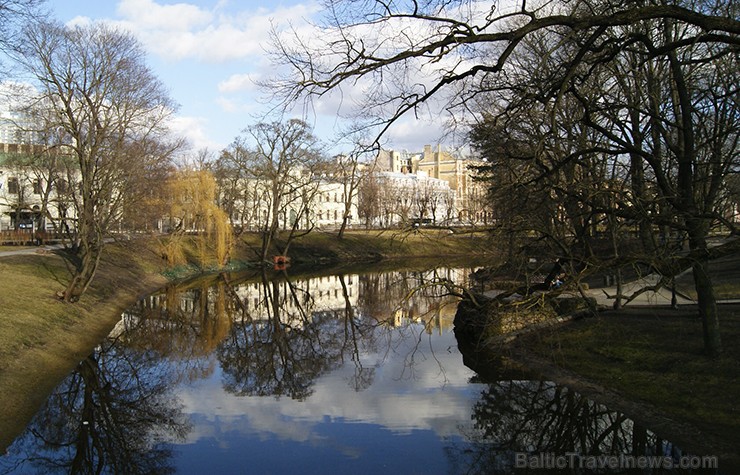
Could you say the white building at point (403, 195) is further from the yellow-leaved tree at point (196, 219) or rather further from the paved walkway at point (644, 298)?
the paved walkway at point (644, 298)

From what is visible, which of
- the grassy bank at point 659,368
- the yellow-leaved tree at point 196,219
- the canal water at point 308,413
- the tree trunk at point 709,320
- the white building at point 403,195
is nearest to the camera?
the canal water at point 308,413

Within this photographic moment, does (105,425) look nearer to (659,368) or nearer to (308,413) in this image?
(308,413)

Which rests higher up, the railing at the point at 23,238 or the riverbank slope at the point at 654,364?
the railing at the point at 23,238

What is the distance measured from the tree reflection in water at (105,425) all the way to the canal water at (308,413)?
0.04 metres

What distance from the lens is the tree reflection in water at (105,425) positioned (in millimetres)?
9539

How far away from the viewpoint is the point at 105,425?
37.8ft

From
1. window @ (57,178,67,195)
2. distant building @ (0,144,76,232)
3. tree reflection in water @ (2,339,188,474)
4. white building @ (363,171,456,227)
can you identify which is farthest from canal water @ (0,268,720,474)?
white building @ (363,171,456,227)

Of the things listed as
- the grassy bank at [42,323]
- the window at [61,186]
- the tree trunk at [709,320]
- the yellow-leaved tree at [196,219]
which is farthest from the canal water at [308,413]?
the yellow-leaved tree at [196,219]

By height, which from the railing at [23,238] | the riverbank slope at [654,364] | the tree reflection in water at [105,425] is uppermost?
the railing at [23,238]

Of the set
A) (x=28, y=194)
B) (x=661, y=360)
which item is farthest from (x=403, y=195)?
(x=661, y=360)

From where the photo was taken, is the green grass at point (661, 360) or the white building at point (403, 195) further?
the white building at point (403, 195)

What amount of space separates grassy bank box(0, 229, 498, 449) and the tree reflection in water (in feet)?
1.30

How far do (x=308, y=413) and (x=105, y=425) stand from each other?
3713 millimetres

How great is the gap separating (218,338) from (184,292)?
13.4 m
